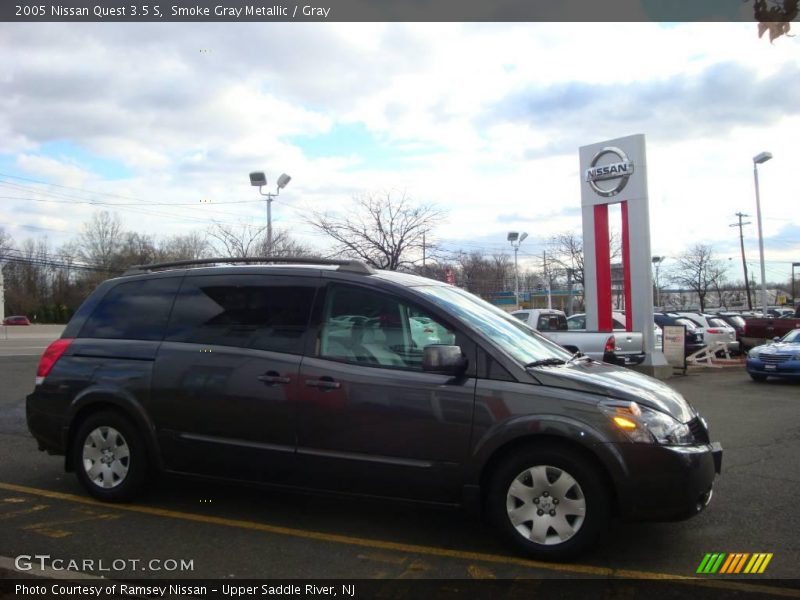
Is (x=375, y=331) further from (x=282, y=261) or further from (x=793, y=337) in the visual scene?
(x=793, y=337)

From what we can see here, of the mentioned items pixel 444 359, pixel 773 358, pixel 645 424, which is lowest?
pixel 773 358

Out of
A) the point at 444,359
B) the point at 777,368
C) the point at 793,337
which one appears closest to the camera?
the point at 444,359

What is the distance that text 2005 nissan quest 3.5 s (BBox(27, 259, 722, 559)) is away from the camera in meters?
4.08

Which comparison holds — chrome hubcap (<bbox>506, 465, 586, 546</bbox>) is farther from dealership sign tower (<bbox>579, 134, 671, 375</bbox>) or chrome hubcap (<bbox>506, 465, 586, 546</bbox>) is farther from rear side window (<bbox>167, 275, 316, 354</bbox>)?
dealership sign tower (<bbox>579, 134, 671, 375</bbox>)

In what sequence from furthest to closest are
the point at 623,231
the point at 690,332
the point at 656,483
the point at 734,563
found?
the point at 690,332 < the point at 623,231 < the point at 734,563 < the point at 656,483

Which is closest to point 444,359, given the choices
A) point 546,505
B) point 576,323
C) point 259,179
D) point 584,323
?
point 546,505

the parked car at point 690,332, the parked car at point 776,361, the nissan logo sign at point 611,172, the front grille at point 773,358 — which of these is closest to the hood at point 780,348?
the parked car at point 776,361

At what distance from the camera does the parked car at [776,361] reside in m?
14.5

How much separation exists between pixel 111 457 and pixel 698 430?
4.42 meters

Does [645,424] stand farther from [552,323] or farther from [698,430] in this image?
[552,323]

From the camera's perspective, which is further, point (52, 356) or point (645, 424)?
point (52, 356)

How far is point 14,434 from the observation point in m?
8.40

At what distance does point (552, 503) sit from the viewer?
4.11 m

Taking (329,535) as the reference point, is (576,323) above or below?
above
